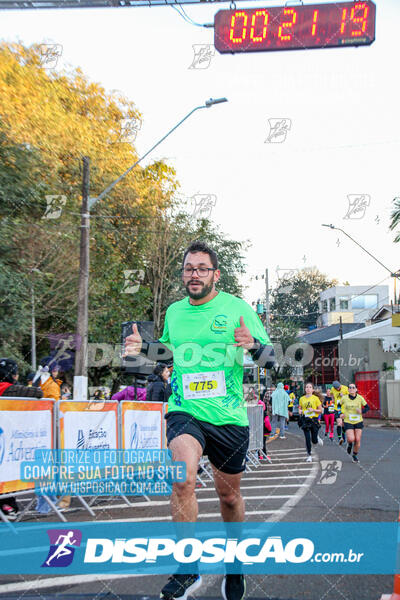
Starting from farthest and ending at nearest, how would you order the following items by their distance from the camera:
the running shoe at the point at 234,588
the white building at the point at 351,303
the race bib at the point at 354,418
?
the white building at the point at 351,303
the race bib at the point at 354,418
the running shoe at the point at 234,588

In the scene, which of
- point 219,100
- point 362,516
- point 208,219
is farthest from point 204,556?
point 208,219

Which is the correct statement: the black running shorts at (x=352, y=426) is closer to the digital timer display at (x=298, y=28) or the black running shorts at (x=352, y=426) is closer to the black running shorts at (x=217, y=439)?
the digital timer display at (x=298, y=28)

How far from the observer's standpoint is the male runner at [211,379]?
159 inches

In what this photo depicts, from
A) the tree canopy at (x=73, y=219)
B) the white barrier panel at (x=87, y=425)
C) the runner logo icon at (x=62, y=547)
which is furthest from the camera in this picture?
the tree canopy at (x=73, y=219)

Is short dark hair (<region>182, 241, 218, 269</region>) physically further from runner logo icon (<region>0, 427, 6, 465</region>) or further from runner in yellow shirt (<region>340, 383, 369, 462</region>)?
runner in yellow shirt (<region>340, 383, 369, 462</region>)

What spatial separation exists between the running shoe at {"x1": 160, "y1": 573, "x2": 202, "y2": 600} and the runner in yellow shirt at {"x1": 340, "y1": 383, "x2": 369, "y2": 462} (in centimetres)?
1090

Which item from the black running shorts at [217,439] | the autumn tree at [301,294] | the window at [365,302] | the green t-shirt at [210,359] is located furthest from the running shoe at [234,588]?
the autumn tree at [301,294]

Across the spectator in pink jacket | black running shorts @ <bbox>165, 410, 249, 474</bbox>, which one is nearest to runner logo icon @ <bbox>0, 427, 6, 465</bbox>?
black running shorts @ <bbox>165, 410, 249, 474</bbox>

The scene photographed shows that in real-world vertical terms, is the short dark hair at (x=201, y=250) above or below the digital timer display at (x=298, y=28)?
below

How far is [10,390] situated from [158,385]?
3880 mm

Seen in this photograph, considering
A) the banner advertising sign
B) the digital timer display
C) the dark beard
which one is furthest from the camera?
the digital timer display

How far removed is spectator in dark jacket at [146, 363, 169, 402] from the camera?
427 inches

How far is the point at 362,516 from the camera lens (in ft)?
22.3

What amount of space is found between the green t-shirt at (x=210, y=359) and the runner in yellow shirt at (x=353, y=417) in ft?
34.0
